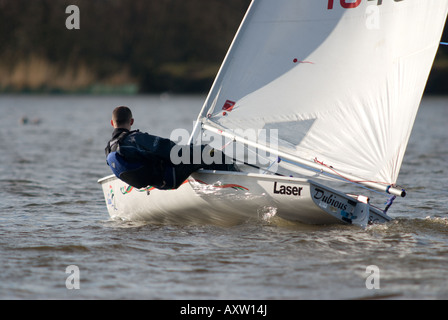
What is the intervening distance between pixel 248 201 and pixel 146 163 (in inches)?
39.9

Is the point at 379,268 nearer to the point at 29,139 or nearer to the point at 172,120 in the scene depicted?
the point at 29,139

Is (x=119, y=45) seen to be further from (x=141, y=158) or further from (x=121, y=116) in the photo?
(x=141, y=158)

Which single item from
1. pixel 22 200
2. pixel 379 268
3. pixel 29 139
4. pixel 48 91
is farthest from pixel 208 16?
pixel 379 268

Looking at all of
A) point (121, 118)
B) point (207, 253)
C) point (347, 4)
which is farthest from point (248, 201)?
point (347, 4)

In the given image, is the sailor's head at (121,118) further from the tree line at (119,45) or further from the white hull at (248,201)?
the tree line at (119,45)

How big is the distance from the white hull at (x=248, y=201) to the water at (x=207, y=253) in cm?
14

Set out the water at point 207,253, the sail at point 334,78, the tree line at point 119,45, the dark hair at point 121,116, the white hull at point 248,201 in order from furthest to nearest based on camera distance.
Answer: the tree line at point 119,45, the dark hair at point 121,116, the sail at point 334,78, the white hull at point 248,201, the water at point 207,253

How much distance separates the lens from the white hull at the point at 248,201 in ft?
20.8

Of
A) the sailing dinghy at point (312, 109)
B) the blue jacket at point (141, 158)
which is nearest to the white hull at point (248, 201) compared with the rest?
the sailing dinghy at point (312, 109)

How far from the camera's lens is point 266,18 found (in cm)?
691

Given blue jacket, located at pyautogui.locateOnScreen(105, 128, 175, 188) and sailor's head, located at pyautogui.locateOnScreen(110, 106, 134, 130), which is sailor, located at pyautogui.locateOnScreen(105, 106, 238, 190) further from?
sailor's head, located at pyautogui.locateOnScreen(110, 106, 134, 130)

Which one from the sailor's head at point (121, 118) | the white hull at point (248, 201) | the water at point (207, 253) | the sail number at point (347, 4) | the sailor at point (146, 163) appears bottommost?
the water at point (207, 253)

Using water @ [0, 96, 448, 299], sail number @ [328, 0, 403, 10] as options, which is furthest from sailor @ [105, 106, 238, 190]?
sail number @ [328, 0, 403, 10]

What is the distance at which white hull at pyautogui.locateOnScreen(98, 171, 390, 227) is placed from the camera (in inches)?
249
